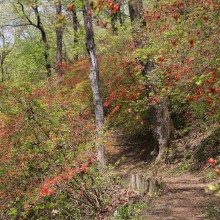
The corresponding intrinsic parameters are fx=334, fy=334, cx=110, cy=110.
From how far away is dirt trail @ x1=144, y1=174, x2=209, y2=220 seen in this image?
615cm

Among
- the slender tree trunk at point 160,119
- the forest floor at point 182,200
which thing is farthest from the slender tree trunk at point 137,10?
the forest floor at point 182,200

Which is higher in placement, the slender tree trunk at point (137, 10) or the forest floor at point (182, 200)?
the slender tree trunk at point (137, 10)

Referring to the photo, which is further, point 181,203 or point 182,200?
point 182,200

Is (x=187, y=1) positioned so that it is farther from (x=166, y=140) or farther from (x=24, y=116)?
(x=166, y=140)

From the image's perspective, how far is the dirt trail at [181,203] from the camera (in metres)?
6.15

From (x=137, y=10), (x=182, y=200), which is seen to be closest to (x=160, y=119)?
(x=137, y=10)

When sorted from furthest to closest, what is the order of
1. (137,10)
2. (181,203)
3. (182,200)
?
(137,10) → (182,200) → (181,203)

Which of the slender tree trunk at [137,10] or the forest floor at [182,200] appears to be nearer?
the forest floor at [182,200]

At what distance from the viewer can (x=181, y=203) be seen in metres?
6.86

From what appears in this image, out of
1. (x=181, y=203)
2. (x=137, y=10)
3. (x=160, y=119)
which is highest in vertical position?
(x=137, y=10)

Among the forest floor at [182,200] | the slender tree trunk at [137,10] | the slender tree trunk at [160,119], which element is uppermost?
the slender tree trunk at [137,10]

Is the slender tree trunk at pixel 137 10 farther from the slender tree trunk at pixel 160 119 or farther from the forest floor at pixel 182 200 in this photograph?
the forest floor at pixel 182 200

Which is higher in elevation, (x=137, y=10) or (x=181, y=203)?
(x=137, y=10)

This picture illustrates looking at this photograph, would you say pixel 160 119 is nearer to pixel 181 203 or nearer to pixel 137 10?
pixel 137 10
